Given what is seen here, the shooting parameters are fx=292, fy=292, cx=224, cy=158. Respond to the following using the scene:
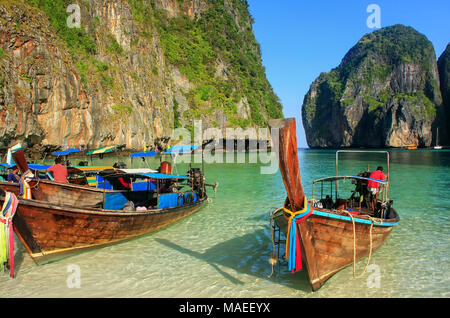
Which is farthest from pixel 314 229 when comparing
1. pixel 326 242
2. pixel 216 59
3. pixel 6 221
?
pixel 216 59

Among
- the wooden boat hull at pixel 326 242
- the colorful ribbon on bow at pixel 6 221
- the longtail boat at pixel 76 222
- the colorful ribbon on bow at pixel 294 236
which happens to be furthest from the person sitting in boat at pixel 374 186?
the colorful ribbon on bow at pixel 6 221

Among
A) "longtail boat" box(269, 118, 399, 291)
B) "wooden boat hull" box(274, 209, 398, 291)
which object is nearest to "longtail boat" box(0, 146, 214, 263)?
"longtail boat" box(269, 118, 399, 291)

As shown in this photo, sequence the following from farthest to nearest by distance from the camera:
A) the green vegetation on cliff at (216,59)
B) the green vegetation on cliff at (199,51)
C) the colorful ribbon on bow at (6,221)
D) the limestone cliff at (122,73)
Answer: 1. the green vegetation on cliff at (216,59)
2. the green vegetation on cliff at (199,51)
3. the limestone cliff at (122,73)
4. the colorful ribbon on bow at (6,221)

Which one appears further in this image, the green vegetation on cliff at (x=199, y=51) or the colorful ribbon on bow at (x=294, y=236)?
the green vegetation on cliff at (x=199, y=51)

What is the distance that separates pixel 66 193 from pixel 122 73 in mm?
32412

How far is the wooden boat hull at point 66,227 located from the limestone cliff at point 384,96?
109 meters

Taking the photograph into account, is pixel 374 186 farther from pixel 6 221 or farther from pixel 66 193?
pixel 66 193

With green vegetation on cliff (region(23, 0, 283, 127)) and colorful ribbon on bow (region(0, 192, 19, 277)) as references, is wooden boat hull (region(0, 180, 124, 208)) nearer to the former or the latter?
colorful ribbon on bow (region(0, 192, 19, 277))

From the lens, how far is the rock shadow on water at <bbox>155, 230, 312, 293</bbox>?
20.7 feet

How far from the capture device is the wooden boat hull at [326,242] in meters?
5.33

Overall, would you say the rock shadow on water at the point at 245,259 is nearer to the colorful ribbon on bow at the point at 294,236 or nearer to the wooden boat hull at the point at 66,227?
the colorful ribbon on bow at the point at 294,236

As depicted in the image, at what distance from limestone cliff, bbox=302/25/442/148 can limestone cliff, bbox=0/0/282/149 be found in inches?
2058

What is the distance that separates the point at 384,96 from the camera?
119 meters
